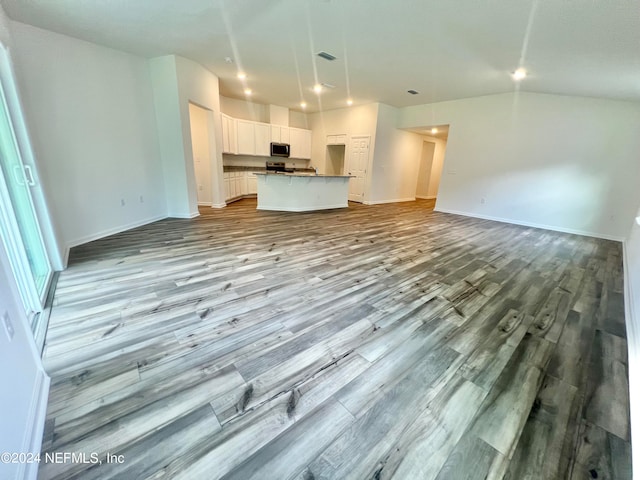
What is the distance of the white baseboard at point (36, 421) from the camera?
3.35 feet

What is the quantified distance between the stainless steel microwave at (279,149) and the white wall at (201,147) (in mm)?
2621

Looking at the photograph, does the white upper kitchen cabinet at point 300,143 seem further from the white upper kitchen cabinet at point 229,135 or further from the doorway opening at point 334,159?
the white upper kitchen cabinet at point 229,135

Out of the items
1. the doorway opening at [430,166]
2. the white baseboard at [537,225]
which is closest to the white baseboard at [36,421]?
the white baseboard at [537,225]

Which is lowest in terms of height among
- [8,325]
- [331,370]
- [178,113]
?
[331,370]

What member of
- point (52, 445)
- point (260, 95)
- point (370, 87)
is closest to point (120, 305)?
point (52, 445)

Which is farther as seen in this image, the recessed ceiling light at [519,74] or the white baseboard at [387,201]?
the white baseboard at [387,201]

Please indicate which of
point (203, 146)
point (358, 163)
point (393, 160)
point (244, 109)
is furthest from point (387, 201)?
point (203, 146)

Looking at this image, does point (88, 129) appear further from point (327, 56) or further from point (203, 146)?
point (327, 56)

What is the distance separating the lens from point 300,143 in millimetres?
9273

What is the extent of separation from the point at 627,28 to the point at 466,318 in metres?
3.51

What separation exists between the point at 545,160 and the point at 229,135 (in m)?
7.98

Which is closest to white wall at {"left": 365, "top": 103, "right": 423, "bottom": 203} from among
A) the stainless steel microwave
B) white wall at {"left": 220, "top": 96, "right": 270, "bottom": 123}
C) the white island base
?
the white island base

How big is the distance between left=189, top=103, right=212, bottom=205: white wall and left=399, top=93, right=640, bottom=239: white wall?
20.5 ft

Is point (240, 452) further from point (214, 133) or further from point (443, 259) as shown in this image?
point (214, 133)
